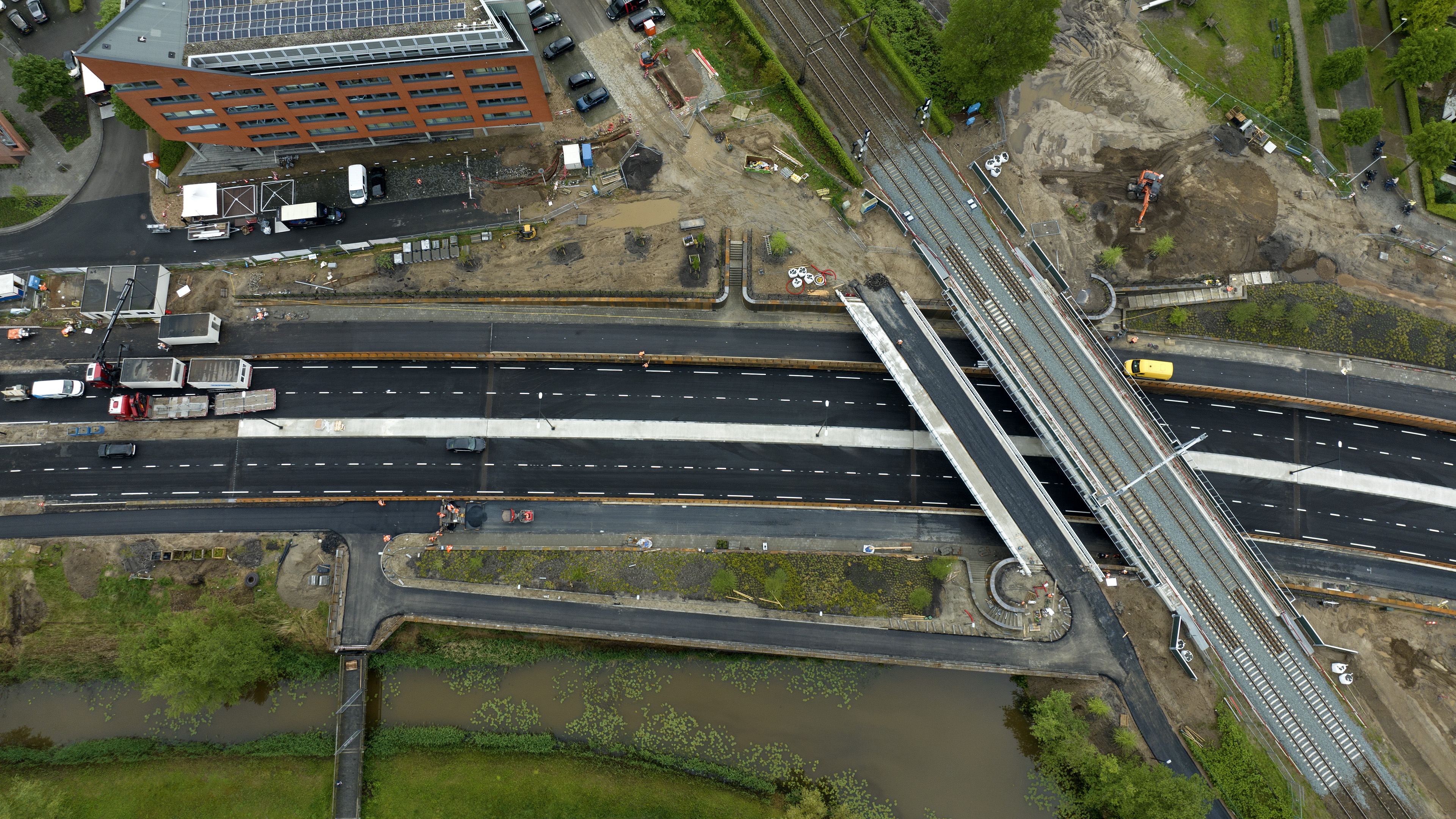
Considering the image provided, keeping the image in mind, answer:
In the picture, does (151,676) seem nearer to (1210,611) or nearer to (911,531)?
(911,531)

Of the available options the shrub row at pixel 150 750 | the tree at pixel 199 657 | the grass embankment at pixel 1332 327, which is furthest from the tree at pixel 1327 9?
the shrub row at pixel 150 750

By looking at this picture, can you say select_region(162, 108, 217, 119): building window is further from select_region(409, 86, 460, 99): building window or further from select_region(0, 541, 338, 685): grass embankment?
select_region(0, 541, 338, 685): grass embankment

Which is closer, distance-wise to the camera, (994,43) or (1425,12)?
(994,43)

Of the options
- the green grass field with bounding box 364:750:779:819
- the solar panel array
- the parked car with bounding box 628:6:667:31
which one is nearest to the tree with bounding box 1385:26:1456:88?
the parked car with bounding box 628:6:667:31

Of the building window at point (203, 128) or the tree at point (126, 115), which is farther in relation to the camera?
the tree at point (126, 115)

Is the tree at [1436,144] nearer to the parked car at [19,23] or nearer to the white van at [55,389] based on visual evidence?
the white van at [55,389]

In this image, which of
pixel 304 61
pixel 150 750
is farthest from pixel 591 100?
pixel 150 750

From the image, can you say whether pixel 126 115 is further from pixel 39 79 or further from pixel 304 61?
pixel 304 61
